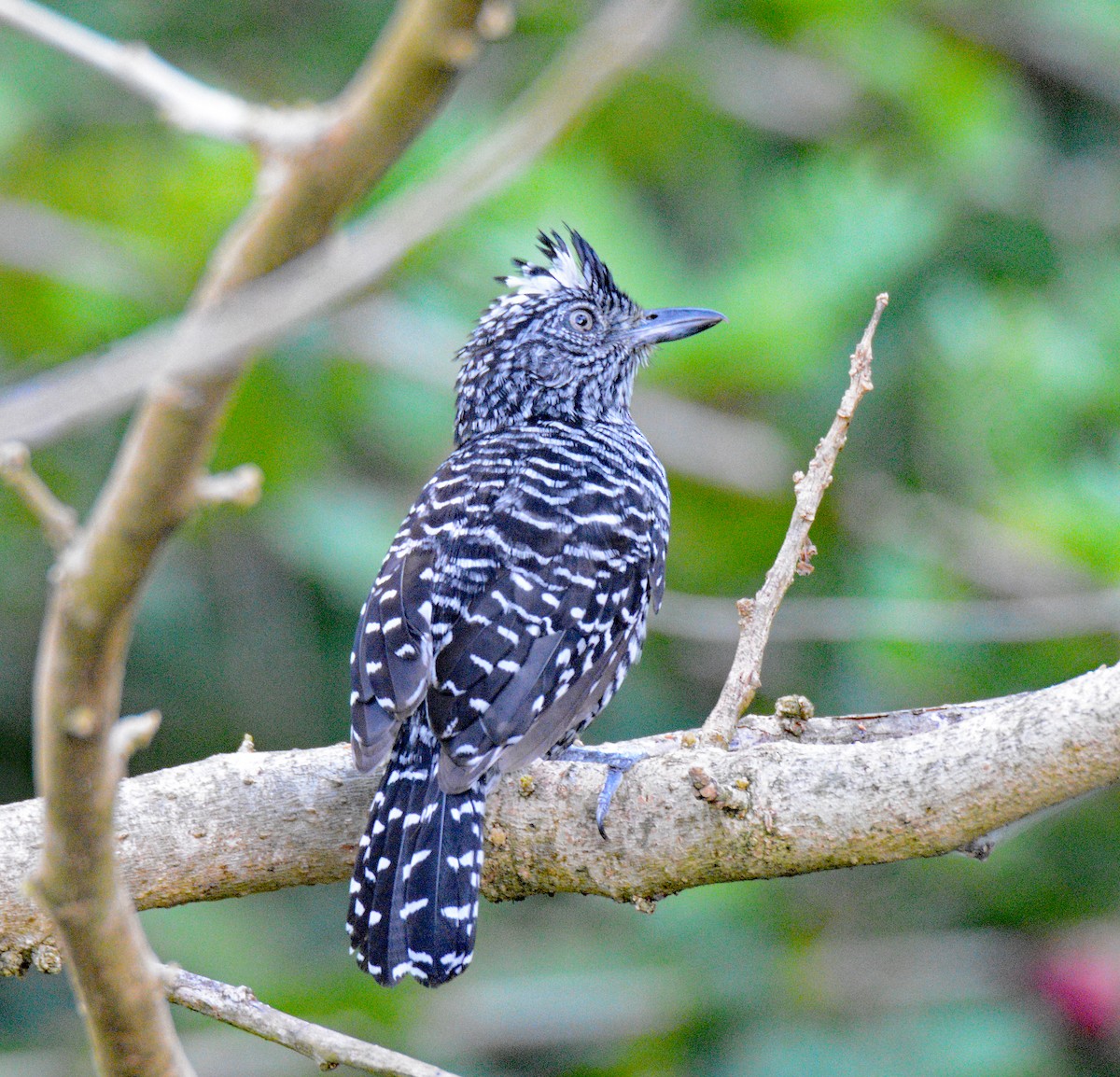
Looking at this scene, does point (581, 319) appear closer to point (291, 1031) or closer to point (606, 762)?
point (606, 762)

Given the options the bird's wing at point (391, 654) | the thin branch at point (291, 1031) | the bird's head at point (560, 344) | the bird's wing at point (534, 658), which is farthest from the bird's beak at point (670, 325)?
the thin branch at point (291, 1031)

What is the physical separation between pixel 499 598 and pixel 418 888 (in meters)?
0.78

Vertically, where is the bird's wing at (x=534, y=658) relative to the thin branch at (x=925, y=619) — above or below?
below

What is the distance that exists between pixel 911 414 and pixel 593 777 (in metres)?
3.73

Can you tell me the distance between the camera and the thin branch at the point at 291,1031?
229cm

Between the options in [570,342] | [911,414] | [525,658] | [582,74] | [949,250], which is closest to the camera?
[582,74]

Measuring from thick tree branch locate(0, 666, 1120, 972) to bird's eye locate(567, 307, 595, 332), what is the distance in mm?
1697

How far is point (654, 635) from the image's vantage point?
6.58 m

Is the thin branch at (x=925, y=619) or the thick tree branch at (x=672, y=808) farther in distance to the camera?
the thin branch at (x=925, y=619)

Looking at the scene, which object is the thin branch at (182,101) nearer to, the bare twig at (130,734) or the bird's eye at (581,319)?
the bare twig at (130,734)

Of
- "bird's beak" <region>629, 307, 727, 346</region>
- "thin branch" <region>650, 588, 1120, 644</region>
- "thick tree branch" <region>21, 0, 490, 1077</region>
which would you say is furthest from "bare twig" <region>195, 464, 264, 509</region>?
"thin branch" <region>650, 588, 1120, 644</region>

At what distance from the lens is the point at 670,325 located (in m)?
4.83

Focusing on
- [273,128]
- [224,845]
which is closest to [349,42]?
[224,845]

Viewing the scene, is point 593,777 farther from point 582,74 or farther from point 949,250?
point 949,250
